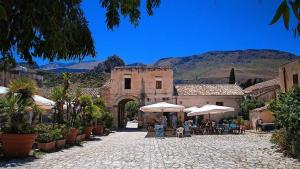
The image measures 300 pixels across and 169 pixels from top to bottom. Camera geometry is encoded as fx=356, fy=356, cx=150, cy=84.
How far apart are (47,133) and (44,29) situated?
10.3 meters

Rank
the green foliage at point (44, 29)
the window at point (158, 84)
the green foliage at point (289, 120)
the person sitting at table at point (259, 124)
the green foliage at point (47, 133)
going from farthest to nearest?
1. the window at point (158, 84)
2. the person sitting at table at point (259, 124)
3. the green foliage at point (47, 133)
4. the green foliage at point (289, 120)
5. the green foliage at point (44, 29)

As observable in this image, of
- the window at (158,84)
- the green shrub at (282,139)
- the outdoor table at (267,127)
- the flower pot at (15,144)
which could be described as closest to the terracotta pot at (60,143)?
the flower pot at (15,144)

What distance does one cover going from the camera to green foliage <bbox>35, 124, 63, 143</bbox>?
1280 centimetres

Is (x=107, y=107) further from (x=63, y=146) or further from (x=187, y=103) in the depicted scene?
(x=63, y=146)

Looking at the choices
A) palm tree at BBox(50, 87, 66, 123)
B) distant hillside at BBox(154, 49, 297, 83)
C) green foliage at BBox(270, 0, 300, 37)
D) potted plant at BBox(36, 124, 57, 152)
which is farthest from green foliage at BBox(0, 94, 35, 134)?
distant hillside at BBox(154, 49, 297, 83)

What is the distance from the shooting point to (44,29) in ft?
11.7

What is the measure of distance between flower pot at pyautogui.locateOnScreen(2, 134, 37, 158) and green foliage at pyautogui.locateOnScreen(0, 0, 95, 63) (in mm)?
7190

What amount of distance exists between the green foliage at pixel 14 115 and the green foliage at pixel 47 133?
1.17m

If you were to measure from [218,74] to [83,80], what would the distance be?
7815 centimetres

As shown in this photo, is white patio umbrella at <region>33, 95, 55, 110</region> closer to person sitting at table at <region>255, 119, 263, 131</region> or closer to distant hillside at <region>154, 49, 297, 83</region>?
person sitting at table at <region>255, 119, 263, 131</region>

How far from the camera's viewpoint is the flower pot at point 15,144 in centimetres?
1057

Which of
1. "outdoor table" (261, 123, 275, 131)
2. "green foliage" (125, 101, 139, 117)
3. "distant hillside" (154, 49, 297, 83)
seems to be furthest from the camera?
"distant hillside" (154, 49, 297, 83)

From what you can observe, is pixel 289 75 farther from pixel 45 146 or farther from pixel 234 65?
pixel 234 65

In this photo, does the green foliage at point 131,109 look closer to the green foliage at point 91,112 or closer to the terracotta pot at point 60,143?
the green foliage at point 91,112
